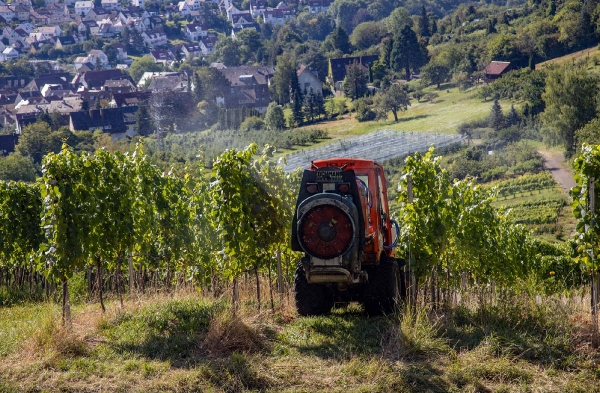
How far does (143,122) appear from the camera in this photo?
271ft

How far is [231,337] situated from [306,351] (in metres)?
1.08

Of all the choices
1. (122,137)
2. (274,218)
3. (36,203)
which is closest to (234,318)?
(274,218)

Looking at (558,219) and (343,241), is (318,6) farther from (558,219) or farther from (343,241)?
(343,241)

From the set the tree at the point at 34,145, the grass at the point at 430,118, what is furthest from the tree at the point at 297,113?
the tree at the point at 34,145

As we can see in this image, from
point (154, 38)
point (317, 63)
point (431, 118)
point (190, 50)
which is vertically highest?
point (154, 38)

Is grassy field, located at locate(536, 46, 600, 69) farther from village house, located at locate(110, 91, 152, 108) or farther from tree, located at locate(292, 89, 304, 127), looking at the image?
village house, located at locate(110, 91, 152, 108)

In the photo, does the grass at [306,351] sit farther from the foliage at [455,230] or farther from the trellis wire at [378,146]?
the trellis wire at [378,146]

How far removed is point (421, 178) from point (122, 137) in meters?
76.6

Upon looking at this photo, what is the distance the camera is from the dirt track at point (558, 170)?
45894mm

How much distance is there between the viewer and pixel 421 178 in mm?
11758

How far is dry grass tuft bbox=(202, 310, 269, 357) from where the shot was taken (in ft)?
32.4

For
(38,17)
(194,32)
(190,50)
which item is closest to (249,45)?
(190,50)

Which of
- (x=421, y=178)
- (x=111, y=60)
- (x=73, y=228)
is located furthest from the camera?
(x=111, y=60)

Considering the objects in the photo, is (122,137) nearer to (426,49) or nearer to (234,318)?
(426,49)
